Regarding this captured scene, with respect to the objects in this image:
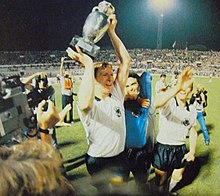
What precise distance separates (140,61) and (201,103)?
46cm

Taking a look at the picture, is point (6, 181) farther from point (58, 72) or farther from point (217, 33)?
point (217, 33)

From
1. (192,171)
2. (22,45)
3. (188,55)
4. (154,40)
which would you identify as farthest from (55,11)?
(192,171)

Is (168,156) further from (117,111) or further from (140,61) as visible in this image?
(140,61)

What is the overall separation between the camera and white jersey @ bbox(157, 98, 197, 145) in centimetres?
73

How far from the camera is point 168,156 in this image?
1.99 meters

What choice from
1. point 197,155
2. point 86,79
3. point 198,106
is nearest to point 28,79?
point 86,79

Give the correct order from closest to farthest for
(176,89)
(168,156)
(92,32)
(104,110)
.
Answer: (92,32) < (104,110) < (176,89) < (168,156)

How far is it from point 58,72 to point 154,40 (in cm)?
56

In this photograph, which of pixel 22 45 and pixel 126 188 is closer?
pixel 22 45

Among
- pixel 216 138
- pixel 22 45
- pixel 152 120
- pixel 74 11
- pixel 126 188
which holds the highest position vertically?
pixel 74 11

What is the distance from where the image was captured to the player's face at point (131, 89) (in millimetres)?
1847

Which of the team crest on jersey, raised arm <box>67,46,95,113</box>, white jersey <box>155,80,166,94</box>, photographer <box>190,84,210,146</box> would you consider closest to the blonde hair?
raised arm <box>67,46,95,113</box>

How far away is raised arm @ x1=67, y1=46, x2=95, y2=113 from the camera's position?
1.68m

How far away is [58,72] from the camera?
1.75 metres
